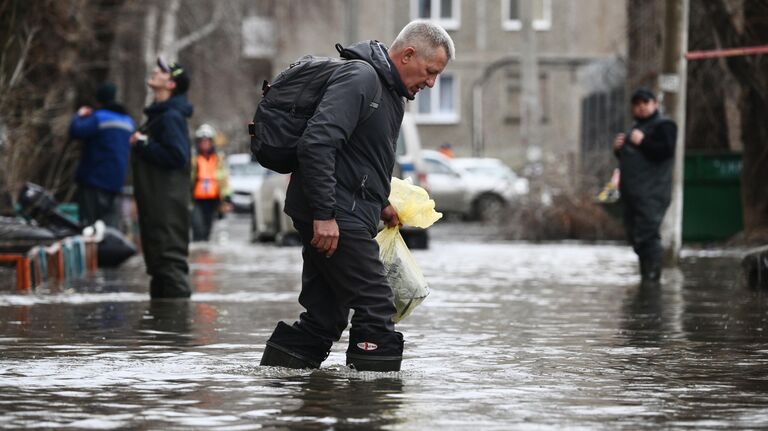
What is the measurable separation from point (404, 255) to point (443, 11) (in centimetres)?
5334

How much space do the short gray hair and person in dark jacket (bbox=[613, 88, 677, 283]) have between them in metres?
8.19

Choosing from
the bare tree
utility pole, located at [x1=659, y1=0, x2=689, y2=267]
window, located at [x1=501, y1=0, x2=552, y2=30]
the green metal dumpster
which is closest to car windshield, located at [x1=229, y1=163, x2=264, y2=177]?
window, located at [x1=501, y1=0, x2=552, y2=30]

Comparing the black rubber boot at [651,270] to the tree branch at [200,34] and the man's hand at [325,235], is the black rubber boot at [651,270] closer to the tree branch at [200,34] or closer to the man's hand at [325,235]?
the man's hand at [325,235]

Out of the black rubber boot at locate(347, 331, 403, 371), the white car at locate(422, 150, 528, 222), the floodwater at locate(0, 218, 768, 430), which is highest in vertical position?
the black rubber boot at locate(347, 331, 403, 371)

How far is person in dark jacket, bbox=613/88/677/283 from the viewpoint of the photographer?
635 inches

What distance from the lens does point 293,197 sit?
8.08m

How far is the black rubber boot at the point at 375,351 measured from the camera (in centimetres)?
809

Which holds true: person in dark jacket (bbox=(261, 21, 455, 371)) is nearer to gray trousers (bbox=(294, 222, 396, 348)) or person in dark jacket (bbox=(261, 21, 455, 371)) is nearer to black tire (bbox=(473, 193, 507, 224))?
gray trousers (bbox=(294, 222, 396, 348))

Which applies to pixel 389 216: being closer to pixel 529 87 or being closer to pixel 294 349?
pixel 294 349

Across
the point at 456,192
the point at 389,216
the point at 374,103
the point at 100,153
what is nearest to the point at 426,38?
the point at 374,103

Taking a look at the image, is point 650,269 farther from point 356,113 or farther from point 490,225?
point 490,225

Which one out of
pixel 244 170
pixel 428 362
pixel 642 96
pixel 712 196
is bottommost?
pixel 244 170

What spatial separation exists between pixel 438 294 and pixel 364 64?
22.5 ft

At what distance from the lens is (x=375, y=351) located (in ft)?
26.6
